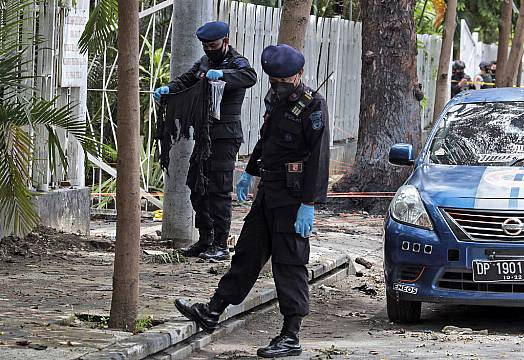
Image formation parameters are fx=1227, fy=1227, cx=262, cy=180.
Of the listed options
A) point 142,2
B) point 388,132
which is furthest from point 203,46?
point 388,132

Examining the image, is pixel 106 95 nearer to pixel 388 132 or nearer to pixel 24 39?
pixel 24 39

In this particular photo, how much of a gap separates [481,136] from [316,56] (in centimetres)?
1044

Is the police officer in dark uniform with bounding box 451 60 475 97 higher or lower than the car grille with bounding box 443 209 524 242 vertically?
higher

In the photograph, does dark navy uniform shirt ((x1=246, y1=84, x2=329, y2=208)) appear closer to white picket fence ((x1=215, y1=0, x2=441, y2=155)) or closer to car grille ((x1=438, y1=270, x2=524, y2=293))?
car grille ((x1=438, y1=270, x2=524, y2=293))

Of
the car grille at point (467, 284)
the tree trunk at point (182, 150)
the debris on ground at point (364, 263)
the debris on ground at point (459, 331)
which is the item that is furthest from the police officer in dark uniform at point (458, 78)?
the car grille at point (467, 284)

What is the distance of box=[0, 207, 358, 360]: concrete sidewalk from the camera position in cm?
700

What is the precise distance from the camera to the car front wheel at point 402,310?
29.3ft

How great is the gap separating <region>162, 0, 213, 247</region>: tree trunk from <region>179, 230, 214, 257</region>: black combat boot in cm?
52

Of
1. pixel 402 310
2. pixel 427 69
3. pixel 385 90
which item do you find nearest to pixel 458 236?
pixel 402 310

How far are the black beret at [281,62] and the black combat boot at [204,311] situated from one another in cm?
152

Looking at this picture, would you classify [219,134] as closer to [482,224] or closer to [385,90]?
[482,224]

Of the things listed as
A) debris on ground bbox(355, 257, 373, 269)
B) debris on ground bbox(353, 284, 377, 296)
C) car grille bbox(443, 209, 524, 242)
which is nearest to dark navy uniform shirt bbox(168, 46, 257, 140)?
debris on ground bbox(353, 284, 377, 296)

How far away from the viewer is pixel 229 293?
7.91 metres

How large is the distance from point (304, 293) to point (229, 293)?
1.66 ft
